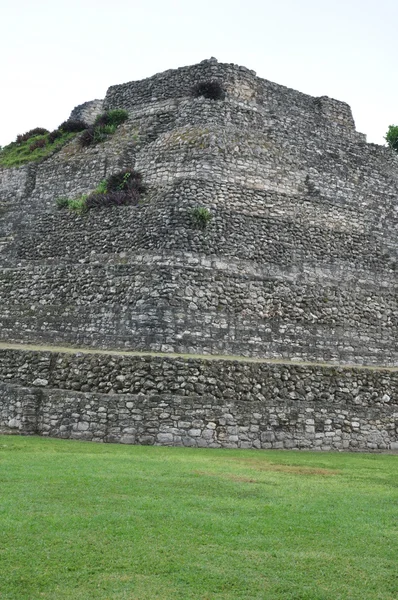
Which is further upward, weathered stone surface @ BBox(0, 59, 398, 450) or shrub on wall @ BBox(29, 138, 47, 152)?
shrub on wall @ BBox(29, 138, 47, 152)

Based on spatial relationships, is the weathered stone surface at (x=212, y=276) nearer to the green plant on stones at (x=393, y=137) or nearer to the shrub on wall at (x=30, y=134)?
the shrub on wall at (x=30, y=134)

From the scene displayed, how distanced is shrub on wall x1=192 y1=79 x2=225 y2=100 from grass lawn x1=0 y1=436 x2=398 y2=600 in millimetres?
18512

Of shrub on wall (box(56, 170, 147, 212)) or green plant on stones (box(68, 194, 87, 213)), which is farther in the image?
green plant on stones (box(68, 194, 87, 213))

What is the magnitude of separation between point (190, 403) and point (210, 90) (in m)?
16.2

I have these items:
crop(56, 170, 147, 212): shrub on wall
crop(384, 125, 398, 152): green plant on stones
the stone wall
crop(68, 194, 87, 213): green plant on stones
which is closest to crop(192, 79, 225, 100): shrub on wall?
crop(56, 170, 147, 212): shrub on wall

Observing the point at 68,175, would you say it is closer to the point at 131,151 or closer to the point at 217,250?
the point at 131,151

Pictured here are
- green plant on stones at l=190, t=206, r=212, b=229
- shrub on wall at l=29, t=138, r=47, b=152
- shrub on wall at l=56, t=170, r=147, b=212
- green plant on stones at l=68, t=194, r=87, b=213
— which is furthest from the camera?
shrub on wall at l=29, t=138, r=47, b=152

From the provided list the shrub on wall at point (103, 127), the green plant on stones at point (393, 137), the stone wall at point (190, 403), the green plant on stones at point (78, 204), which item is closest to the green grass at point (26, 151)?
the shrub on wall at point (103, 127)

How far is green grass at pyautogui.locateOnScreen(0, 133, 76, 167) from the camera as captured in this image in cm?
2968

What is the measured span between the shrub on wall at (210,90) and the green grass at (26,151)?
6966 millimetres

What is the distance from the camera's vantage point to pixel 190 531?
7.93 meters

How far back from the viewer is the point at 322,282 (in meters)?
22.0

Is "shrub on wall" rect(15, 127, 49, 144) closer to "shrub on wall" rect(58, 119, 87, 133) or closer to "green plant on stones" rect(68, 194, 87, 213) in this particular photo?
"shrub on wall" rect(58, 119, 87, 133)

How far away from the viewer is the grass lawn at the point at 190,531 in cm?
644
